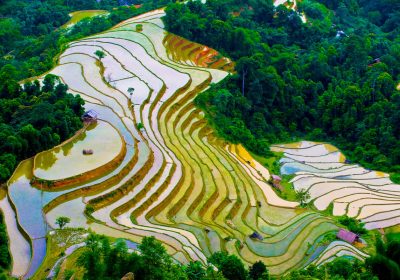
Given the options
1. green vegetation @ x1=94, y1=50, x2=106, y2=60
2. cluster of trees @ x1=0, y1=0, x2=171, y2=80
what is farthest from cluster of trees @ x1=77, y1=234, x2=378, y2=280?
green vegetation @ x1=94, y1=50, x2=106, y2=60

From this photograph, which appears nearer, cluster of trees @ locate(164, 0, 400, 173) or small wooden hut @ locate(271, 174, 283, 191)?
small wooden hut @ locate(271, 174, 283, 191)

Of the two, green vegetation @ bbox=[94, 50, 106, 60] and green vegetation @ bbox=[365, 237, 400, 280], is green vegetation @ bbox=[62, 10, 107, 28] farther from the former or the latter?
green vegetation @ bbox=[365, 237, 400, 280]

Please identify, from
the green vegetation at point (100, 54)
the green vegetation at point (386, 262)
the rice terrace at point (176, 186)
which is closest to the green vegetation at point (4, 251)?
the rice terrace at point (176, 186)

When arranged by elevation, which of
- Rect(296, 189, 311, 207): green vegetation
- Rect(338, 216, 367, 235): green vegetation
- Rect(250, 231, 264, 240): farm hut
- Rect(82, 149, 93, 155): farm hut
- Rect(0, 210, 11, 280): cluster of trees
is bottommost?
Rect(338, 216, 367, 235): green vegetation

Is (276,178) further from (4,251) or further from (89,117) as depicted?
(4,251)

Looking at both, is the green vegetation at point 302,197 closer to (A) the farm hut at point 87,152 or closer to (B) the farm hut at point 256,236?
(B) the farm hut at point 256,236

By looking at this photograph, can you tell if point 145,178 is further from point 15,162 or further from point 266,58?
point 266,58
